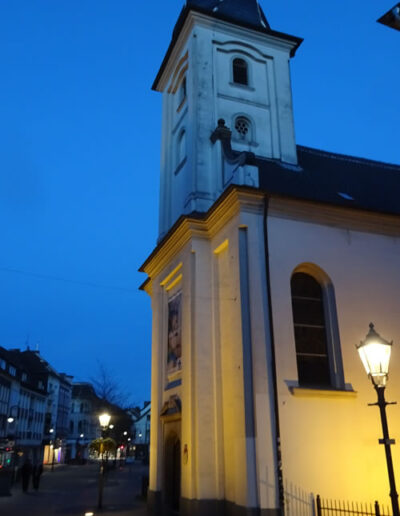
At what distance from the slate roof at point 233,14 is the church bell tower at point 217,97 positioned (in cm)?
4

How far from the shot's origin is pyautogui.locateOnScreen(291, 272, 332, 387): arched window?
16297 millimetres

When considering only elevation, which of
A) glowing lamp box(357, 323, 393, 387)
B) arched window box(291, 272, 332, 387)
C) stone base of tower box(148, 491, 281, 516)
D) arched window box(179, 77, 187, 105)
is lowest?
stone base of tower box(148, 491, 281, 516)

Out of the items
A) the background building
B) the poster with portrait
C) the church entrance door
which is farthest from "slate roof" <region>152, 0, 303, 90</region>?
the background building

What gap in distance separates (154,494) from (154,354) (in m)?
5.45

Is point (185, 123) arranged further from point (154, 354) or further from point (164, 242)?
point (154, 354)

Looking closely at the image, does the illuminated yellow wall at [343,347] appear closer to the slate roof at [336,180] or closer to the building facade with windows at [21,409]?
the slate roof at [336,180]

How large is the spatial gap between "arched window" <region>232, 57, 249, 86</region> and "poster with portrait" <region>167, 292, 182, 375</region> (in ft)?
35.5

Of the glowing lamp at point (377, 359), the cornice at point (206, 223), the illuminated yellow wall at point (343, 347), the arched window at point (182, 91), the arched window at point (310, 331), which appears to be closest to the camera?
the glowing lamp at point (377, 359)

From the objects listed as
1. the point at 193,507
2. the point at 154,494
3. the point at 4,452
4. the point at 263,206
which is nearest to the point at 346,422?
the point at 193,507

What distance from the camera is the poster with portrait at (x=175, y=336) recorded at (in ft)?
63.4

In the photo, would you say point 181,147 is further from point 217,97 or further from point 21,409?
point 21,409

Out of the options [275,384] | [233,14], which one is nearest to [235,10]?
[233,14]

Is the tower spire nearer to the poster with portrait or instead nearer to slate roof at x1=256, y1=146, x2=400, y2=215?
slate roof at x1=256, y1=146, x2=400, y2=215

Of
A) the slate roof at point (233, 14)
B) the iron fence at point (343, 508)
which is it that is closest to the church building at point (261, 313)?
the iron fence at point (343, 508)
